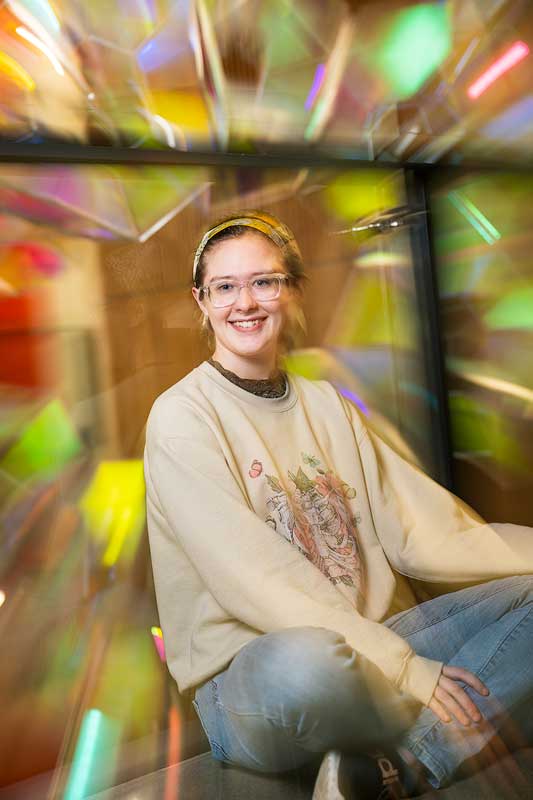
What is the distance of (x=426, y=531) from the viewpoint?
0.86 m

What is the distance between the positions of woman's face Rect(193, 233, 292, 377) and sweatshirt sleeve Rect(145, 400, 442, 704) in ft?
0.34

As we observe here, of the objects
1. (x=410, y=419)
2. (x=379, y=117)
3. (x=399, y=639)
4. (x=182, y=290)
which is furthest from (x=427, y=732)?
(x=379, y=117)

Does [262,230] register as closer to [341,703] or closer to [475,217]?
[475,217]

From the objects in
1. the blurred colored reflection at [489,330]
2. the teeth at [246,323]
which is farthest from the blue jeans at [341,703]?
the teeth at [246,323]

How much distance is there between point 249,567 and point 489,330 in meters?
0.50

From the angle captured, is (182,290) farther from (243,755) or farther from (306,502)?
(243,755)

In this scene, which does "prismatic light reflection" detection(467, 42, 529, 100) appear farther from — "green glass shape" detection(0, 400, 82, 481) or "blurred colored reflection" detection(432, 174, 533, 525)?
"green glass shape" detection(0, 400, 82, 481)

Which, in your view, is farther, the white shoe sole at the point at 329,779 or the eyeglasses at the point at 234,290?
the eyeglasses at the point at 234,290

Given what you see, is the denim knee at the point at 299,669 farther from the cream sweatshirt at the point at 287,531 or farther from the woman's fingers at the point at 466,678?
the woman's fingers at the point at 466,678

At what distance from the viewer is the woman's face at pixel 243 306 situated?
2.52ft

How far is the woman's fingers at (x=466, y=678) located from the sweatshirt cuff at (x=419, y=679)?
30 mm

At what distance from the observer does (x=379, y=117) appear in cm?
88

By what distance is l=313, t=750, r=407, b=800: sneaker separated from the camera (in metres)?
0.66

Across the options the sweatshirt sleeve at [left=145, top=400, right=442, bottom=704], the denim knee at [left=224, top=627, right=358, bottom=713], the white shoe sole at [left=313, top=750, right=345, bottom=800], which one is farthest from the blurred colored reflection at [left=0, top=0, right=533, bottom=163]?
the white shoe sole at [left=313, top=750, right=345, bottom=800]
